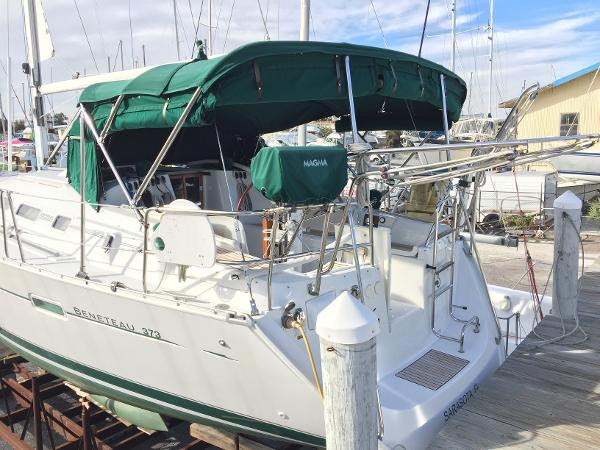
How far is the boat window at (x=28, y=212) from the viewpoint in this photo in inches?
222

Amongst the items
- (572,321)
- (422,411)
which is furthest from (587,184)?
(422,411)

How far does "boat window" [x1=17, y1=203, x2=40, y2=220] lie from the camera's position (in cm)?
563

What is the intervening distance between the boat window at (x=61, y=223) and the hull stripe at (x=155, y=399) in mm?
1154

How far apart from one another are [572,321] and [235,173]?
3.94 m

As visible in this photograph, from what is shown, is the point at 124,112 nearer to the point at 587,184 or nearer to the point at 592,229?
the point at 592,229

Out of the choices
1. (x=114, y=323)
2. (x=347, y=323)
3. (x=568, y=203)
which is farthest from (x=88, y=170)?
(x=568, y=203)

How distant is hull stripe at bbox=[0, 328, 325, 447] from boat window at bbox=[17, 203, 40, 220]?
48.4 inches

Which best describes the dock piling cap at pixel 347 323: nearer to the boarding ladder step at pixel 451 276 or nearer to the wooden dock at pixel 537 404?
the wooden dock at pixel 537 404

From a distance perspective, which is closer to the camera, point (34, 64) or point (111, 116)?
point (111, 116)

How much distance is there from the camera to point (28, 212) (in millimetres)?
5730

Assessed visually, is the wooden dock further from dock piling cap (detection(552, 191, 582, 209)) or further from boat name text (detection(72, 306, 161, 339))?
boat name text (detection(72, 306, 161, 339))

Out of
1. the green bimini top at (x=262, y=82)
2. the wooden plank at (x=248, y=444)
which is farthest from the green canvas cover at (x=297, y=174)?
the wooden plank at (x=248, y=444)

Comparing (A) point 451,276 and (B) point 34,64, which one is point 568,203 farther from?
(B) point 34,64

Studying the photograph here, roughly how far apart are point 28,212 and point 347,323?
14.4 ft
